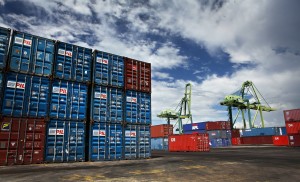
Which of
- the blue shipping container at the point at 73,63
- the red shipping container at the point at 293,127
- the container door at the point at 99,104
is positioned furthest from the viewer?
the red shipping container at the point at 293,127

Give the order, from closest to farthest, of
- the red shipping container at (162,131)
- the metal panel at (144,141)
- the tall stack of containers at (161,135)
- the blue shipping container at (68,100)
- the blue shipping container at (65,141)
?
the blue shipping container at (65,141), the blue shipping container at (68,100), the metal panel at (144,141), the tall stack of containers at (161,135), the red shipping container at (162,131)

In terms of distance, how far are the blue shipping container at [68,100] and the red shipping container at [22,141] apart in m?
1.28

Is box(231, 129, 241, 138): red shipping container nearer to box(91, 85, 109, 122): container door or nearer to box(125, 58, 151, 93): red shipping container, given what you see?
box(125, 58, 151, 93): red shipping container

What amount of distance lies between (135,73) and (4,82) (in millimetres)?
9615

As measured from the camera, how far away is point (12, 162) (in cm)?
1308

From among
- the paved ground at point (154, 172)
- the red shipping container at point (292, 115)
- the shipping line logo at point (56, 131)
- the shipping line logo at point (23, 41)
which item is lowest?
the paved ground at point (154, 172)

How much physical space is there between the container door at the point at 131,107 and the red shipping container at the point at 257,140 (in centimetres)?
4875

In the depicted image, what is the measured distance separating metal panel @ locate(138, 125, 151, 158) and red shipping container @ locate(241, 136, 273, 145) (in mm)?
47312

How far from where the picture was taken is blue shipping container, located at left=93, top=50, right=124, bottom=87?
675 inches

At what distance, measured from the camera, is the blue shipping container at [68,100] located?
15031mm

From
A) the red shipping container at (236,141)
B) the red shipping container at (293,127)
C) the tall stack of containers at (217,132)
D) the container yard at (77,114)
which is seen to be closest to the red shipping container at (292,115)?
the red shipping container at (293,127)

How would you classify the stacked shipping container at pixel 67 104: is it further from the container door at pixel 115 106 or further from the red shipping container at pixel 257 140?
the red shipping container at pixel 257 140

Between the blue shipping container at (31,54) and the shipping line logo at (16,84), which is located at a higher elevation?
the blue shipping container at (31,54)

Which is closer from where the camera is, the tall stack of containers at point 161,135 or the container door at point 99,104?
the container door at point 99,104
